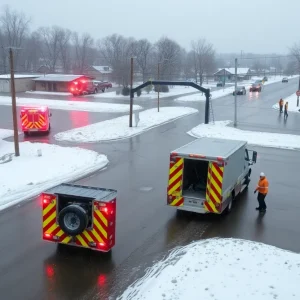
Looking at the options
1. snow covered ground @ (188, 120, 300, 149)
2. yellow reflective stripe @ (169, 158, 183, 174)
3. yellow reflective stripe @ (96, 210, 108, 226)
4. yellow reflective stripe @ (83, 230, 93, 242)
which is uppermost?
yellow reflective stripe @ (169, 158, 183, 174)

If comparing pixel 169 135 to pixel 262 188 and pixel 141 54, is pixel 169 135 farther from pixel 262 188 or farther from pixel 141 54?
pixel 141 54

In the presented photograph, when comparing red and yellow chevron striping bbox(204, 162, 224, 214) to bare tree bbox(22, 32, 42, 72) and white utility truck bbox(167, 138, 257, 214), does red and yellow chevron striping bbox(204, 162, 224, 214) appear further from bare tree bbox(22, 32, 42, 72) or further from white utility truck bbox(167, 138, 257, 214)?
bare tree bbox(22, 32, 42, 72)

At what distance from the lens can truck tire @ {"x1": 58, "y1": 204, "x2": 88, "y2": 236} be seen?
10195mm

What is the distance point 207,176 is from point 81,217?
4.84 meters

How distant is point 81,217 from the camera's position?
33.4 feet

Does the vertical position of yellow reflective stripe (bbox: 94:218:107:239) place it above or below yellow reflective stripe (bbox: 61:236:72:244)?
above

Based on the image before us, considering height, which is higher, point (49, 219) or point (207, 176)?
point (207, 176)

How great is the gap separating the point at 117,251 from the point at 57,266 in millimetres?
1621

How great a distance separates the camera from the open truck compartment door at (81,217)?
10.2 meters

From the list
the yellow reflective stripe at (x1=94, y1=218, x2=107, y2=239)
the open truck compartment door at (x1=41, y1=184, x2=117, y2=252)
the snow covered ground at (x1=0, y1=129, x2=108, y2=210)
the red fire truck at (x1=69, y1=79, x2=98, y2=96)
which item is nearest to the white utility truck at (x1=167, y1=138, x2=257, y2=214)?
the open truck compartment door at (x1=41, y1=184, x2=117, y2=252)

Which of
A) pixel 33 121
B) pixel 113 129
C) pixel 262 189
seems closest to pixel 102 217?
pixel 262 189

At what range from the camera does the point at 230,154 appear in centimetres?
1349

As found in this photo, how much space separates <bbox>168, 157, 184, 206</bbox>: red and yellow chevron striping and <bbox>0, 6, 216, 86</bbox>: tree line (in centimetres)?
6635

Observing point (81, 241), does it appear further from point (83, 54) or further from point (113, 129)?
point (83, 54)
